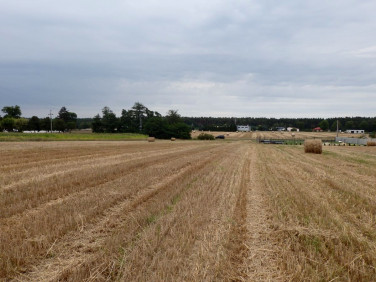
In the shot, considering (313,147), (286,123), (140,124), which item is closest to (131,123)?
(140,124)

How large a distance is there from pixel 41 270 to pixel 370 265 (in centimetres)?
443

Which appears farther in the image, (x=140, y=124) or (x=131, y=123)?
(x=140, y=124)

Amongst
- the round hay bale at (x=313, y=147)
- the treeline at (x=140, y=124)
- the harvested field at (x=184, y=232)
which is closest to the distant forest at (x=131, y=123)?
the treeline at (x=140, y=124)

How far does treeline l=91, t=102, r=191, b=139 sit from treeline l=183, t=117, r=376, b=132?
104 ft

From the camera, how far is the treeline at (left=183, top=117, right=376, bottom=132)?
128 metres

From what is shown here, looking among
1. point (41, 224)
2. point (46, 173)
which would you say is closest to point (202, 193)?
point (41, 224)

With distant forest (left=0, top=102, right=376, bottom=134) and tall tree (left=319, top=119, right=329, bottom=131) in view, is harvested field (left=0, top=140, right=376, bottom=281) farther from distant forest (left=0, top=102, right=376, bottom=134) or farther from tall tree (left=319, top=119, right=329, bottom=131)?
tall tree (left=319, top=119, right=329, bottom=131)

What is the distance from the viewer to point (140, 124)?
10881cm

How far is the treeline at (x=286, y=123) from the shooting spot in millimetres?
127613

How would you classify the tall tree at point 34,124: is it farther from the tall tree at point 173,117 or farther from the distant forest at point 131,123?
the tall tree at point 173,117

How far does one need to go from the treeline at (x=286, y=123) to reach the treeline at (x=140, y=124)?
3180cm

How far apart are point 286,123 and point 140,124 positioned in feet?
308

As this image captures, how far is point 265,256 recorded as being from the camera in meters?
3.86

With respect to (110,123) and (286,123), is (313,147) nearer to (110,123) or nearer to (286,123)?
(110,123)
